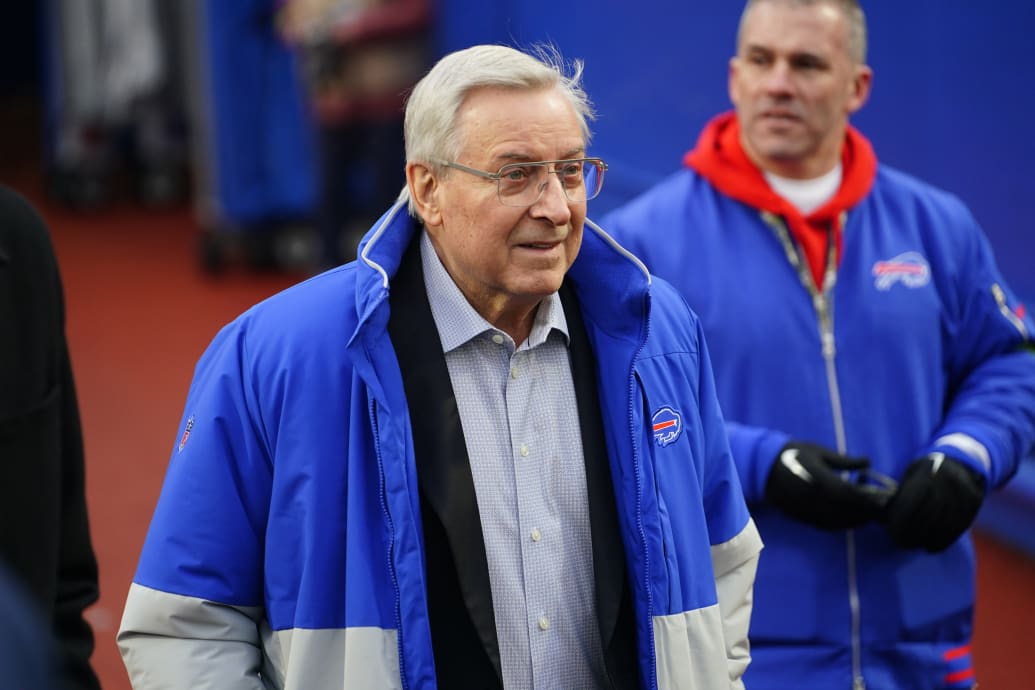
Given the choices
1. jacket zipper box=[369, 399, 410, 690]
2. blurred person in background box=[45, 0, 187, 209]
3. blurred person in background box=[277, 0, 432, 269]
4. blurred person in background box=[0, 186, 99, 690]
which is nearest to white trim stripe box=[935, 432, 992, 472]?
jacket zipper box=[369, 399, 410, 690]

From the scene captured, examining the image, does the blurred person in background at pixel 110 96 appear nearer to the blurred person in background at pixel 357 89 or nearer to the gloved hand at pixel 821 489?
the blurred person in background at pixel 357 89

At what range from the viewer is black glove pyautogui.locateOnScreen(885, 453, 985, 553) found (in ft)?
10.1

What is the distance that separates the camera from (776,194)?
3.32m

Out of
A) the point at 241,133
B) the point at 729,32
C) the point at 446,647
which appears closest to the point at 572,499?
the point at 446,647

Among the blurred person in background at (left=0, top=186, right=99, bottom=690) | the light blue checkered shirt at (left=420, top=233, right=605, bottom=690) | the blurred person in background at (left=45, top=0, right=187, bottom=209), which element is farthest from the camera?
the blurred person in background at (left=45, top=0, right=187, bottom=209)

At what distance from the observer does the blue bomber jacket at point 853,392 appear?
3168 millimetres

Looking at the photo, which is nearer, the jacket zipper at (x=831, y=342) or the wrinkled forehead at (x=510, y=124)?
the wrinkled forehead at (x=510, y=124)

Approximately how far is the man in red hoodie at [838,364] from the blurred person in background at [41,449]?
4.17ft

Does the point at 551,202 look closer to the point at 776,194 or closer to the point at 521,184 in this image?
the point at 521,184

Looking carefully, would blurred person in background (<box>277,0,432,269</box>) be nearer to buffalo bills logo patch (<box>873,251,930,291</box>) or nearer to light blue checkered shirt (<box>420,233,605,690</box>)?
buffalo bills logo patch (<box>873,251,930,291</box>)

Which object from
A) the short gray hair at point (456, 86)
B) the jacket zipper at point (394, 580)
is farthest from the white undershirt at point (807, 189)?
the jacket zipper at point (394, 580)

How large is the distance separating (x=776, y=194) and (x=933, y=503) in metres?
0.76

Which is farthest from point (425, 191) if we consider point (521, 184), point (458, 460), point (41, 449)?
point (41, 449)

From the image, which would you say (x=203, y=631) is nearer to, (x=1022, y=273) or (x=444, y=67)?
(x=444, y=67)
